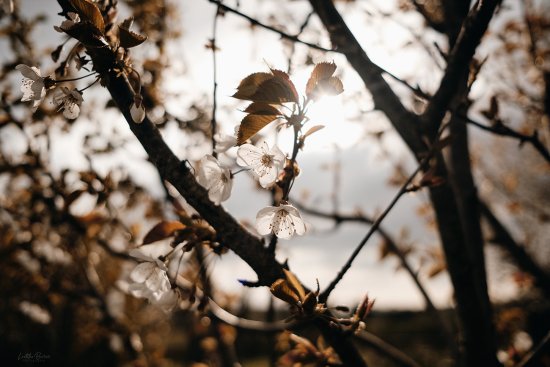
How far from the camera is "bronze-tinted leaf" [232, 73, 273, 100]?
69cm

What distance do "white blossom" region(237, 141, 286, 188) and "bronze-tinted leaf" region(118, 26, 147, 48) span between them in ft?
1.12

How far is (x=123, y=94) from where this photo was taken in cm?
83

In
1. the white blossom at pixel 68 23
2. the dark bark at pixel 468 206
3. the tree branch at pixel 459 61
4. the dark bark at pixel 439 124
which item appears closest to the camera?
the white blossom at pixel 68 23

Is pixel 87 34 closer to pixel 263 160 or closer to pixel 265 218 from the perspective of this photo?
pixel 263 160

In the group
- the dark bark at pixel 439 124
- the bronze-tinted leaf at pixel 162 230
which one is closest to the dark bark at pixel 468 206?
the dark bark at pixel 439 124

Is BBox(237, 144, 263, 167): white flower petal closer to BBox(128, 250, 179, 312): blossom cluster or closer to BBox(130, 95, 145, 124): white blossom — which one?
BBox(130, 95, 145, 124): white blossom

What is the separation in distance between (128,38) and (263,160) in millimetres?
423

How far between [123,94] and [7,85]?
278 centimetres

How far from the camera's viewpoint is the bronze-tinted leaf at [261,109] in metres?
0.72

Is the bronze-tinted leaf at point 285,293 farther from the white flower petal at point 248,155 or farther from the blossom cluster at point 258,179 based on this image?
the white flower petal at point 248,155

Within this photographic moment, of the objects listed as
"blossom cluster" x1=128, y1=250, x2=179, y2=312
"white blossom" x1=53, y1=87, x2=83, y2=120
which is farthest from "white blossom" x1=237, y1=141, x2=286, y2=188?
"white blossom" x1=53, y1=87, x2=83, y2=120

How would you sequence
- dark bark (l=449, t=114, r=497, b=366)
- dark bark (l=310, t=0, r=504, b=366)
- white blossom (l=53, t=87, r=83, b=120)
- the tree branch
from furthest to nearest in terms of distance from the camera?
dark bark (l=449, t=114, r=497, b=366) → dark bark (l=310, t=0, r=504, b=366) → the tree branch → white blossom (l=53, t=87, r=83, b=120)

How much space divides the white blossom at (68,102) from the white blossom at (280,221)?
0.61 metres

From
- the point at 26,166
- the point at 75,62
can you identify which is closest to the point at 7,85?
the point at 26,166
